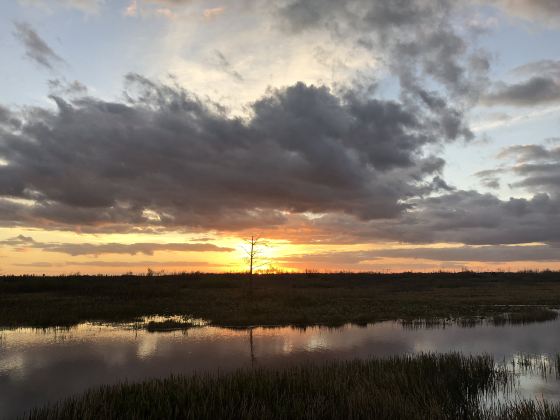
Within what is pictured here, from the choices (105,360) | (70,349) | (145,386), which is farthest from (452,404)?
(70,349)

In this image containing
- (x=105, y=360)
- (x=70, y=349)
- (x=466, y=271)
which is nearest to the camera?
(x=105, y=360)

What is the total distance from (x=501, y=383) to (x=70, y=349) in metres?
23.6

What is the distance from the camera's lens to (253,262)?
60.0 m

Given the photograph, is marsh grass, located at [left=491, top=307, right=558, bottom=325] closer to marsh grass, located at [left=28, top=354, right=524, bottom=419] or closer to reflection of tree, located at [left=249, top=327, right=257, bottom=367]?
reflection of tree, located at [left=249, top=327, right=257, bottom=367]

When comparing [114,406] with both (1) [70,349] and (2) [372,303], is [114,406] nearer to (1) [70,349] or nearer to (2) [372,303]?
(1) [70,349]

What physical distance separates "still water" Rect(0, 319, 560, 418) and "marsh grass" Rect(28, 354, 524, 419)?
2.90 metres

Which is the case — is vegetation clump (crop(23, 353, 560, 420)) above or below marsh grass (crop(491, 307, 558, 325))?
above

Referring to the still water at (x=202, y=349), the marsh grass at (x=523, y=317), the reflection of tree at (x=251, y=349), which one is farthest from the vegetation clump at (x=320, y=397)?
the marsh grass at (x=523, y=317)

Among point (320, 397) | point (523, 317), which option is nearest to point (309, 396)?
point (320, 397)

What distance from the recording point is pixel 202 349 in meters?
26.8

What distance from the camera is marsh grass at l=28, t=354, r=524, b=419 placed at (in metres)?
13.3

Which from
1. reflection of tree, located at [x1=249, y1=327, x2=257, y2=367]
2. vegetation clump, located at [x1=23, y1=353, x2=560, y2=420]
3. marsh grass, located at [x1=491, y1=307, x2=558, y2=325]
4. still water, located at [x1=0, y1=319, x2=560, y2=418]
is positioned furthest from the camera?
marsh grass, located at [x1=491, y1=307, x2=558, y2=325]

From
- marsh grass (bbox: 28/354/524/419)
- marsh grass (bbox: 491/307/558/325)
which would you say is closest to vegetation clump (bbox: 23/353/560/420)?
→ marsh grass (bbox: 28/354/524/419)

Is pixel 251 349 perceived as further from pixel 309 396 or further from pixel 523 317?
pixel 523 317
